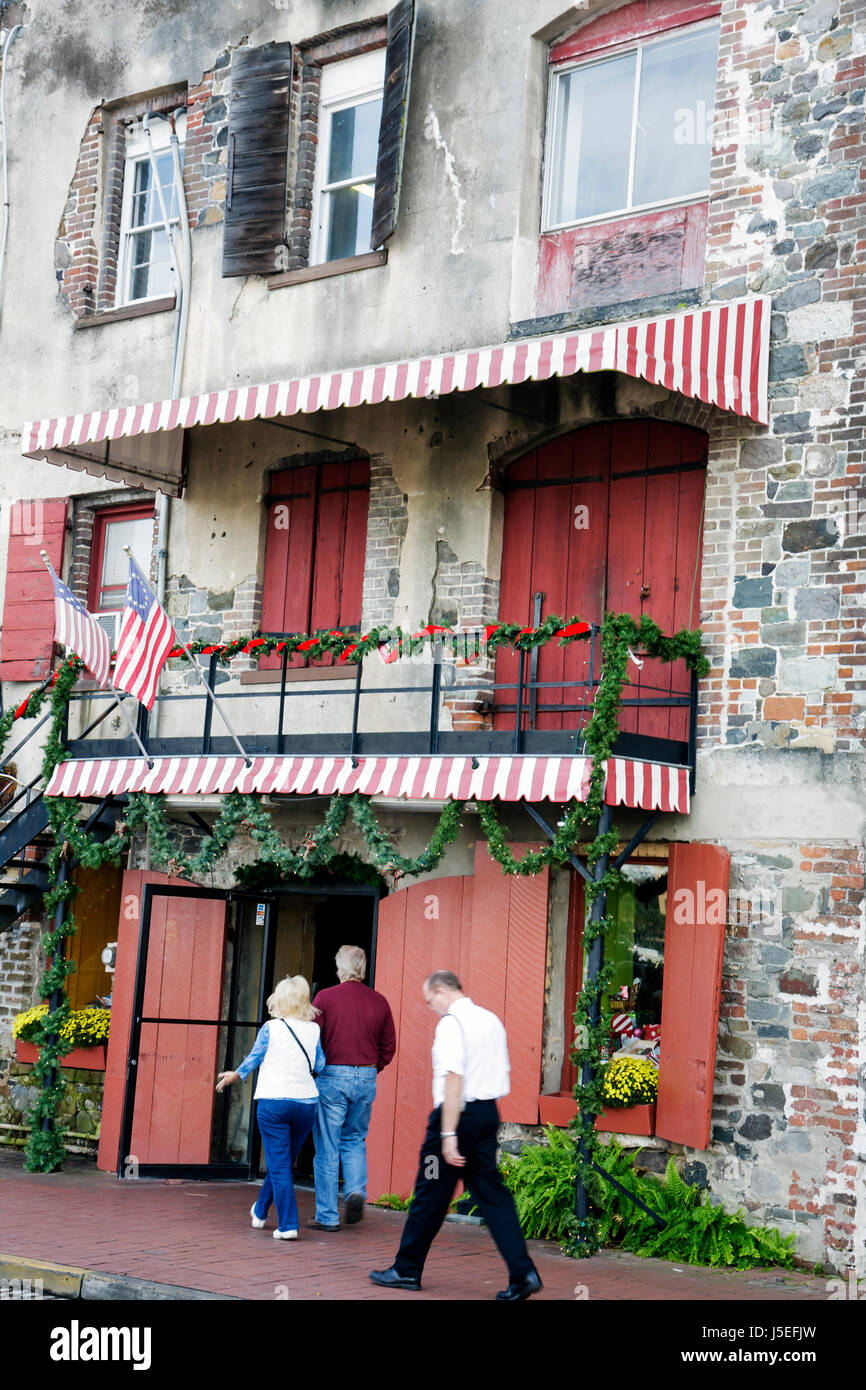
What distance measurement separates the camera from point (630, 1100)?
11.0 meters

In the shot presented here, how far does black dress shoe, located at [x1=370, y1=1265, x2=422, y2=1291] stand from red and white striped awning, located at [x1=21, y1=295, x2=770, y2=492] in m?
5.32

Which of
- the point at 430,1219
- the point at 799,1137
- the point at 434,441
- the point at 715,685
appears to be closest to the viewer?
the point at 430,1219

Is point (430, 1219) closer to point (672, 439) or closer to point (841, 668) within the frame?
point (841, 668)

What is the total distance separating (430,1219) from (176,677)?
23.0 feet

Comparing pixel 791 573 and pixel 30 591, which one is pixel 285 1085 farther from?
pixel 30 591

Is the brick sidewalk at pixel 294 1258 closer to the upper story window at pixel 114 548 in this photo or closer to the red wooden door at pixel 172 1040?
the red wooden door at pixel 172 1040

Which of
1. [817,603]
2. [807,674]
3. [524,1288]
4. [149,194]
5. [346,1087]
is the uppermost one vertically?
[149,194]

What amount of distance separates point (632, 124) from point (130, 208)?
5530 millimetres

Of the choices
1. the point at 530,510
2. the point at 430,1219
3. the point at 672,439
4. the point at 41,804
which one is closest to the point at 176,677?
the point at 41,804

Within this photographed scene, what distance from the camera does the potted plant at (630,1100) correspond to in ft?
35.9

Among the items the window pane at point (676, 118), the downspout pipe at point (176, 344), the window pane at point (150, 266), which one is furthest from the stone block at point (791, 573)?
the window pane at point (150, 266)

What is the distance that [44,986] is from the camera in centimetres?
1362

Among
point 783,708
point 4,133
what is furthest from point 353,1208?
point 4,133

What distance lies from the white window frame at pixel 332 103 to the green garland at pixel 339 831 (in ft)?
12.1
